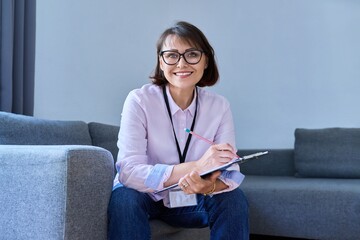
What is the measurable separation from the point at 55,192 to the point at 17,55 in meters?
1.23

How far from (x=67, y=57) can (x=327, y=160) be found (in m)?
1.68

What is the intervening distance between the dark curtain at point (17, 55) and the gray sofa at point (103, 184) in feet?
0.96

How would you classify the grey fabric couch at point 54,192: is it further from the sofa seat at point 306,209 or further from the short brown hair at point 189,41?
the sofa seat at point 306,209

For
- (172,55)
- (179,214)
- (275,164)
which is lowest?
(275,164)

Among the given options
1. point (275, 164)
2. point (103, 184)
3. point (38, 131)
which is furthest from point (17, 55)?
point (275, 164)

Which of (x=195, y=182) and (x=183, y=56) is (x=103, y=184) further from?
(x=183, y=56)

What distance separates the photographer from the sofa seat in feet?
6.73

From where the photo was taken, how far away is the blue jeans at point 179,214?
4.01 ft

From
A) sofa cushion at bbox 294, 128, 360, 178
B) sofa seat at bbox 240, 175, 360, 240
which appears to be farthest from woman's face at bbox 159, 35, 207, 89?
sofa cushion at bbox 294, 128, 360, 178

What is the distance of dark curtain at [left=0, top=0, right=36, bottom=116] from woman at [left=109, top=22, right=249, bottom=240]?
865 mm

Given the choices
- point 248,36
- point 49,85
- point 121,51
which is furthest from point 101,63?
point 248,36

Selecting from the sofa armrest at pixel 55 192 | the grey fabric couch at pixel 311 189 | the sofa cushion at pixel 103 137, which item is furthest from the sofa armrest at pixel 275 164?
the sofa armrest at pixel 55 192

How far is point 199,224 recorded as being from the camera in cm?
145

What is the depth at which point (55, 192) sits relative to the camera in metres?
1.13
